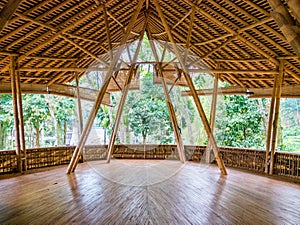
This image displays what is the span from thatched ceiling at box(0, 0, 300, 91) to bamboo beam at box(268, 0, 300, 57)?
2329 millimetres

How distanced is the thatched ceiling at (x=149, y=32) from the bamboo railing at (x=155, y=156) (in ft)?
7.46

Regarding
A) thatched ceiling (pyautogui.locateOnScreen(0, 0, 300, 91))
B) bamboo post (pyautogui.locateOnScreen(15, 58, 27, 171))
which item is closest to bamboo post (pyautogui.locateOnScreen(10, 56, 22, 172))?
bamboo post (pyautogui.locateOnScreen(15, 58, 27, 171))

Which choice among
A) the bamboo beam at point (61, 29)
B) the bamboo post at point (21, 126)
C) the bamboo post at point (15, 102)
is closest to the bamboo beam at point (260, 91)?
the bamboo beam at point (61, 29)

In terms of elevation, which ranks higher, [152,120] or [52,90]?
[52,90]

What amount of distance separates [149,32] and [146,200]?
6.30 m

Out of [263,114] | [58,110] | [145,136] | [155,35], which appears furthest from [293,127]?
[58,110]

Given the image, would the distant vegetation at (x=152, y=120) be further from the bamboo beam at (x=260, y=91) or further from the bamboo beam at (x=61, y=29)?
the bamboo beam at (x=61, y=29)

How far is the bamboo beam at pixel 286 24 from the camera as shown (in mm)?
2223

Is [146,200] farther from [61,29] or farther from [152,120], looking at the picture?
[152,120]

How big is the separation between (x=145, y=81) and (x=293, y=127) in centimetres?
873

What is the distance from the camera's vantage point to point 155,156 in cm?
973

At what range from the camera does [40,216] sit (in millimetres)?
2924

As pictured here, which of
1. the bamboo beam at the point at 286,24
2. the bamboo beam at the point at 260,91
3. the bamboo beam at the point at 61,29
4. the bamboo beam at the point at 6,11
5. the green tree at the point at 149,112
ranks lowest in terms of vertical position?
the green tree at the point at 149,112

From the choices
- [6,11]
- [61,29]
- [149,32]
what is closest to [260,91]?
[149,32]
